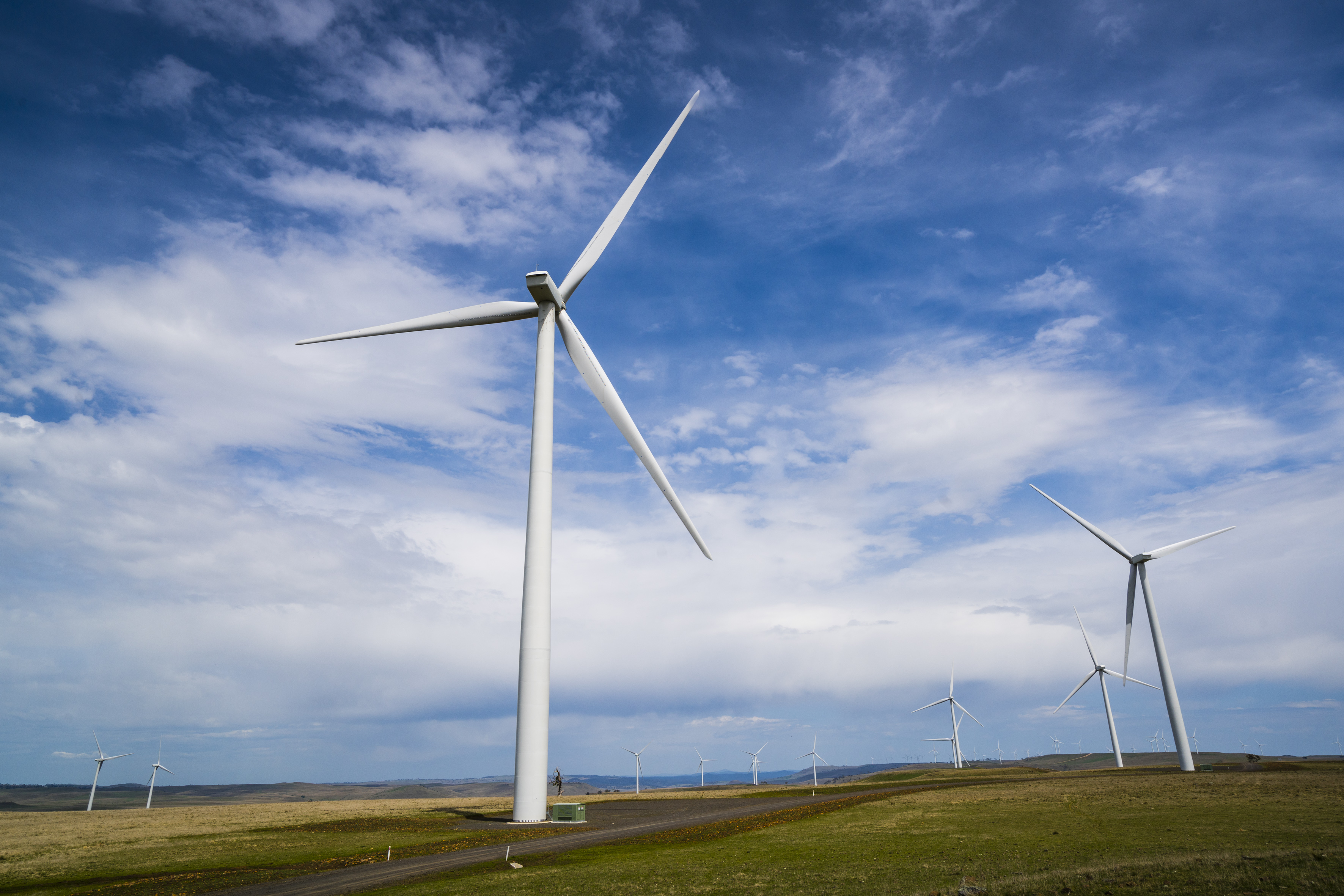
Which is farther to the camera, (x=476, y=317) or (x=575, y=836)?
(x=476, y=317)

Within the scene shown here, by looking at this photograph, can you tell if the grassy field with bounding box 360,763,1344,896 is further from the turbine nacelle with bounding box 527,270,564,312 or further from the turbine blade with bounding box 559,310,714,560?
the turbine nacelle with bounding box 527,270,564,312

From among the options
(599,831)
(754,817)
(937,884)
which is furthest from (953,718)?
(937,884)

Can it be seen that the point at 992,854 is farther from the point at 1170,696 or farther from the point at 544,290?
the point at 1170,696

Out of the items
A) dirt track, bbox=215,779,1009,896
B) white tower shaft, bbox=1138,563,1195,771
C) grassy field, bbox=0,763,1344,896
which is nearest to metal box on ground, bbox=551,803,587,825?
dirt track, bbox=215,779,1009,896

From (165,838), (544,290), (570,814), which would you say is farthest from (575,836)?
(544,290)

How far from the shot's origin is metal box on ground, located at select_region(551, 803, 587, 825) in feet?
156

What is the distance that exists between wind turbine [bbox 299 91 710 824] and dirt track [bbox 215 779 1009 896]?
4930mm

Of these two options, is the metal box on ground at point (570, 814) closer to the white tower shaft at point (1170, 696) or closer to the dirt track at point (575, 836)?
the dirt track at point (575, 836)

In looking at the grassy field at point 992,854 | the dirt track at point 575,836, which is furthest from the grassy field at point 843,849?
the dirt track at point 575,836

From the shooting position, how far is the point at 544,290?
52.4 metres

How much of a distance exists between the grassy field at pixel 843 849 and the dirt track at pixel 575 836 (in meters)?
1.73

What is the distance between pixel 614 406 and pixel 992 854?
1298 inches

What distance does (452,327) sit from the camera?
55.4 metres

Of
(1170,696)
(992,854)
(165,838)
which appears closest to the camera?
(992,854)
